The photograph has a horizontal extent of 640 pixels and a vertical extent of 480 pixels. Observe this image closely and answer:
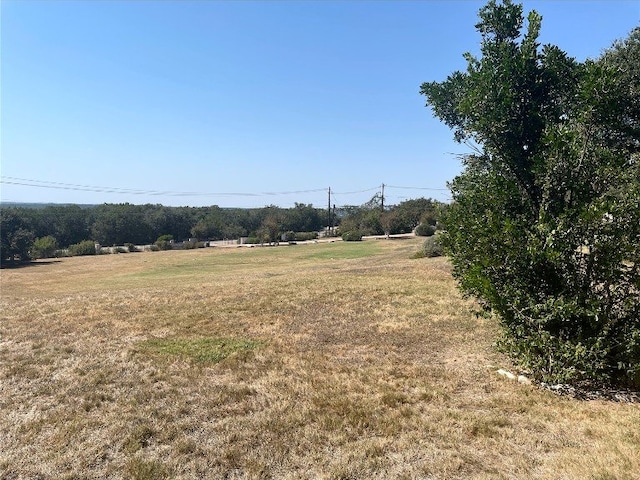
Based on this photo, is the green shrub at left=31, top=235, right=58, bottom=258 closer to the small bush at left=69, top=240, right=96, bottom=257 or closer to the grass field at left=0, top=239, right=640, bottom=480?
the small bush at left=69, top=240, right=96, bottom=257

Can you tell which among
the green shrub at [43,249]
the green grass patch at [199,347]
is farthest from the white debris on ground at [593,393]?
the green shrub at [43,249]

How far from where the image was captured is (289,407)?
517 cm

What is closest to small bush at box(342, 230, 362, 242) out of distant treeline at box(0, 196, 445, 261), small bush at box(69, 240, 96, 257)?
distant treeline at box(0, 196, 445, 261)

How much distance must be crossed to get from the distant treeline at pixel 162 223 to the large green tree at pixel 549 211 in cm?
4718

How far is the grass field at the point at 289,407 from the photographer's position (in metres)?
3.82

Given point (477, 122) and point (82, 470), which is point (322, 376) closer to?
point (82, 470)

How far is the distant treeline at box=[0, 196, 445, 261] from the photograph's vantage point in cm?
5966

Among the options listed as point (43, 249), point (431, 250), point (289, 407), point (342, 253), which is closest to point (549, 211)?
point (289, 407)

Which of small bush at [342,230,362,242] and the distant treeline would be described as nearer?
small bush at [342,230,362,242]

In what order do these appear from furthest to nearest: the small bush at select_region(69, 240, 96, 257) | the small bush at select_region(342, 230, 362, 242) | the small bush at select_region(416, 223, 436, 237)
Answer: the small bush at select_region(342, 230, 362, 242) < the small bush at select_region(416, 223, 436, 237) < the small bush at select_region(69, 240, 96, 257)

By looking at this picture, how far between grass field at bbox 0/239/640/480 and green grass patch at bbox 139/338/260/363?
0.06 metres

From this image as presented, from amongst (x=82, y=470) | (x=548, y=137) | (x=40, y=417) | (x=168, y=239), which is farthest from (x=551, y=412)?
(x=168, y=239)

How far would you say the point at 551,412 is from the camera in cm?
480

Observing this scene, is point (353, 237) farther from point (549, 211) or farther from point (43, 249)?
point (549, 211)
